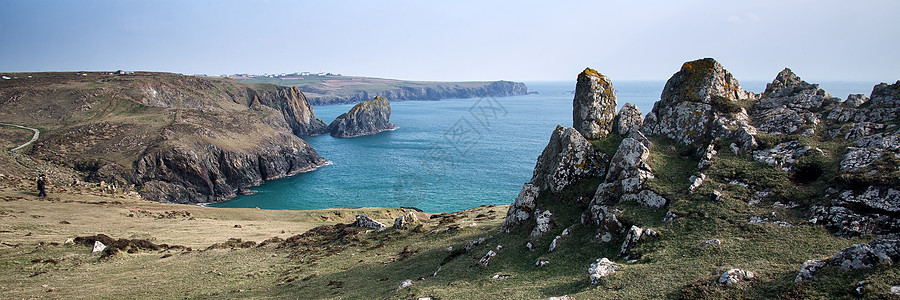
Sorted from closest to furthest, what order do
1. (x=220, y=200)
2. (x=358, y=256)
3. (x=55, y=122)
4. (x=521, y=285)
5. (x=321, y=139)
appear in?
(x=521, y=285), (x=358, y=256), (x=220, y=200), (x=55, y=122), (x=321, y=139)

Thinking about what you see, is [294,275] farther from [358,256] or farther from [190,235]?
[190,235]

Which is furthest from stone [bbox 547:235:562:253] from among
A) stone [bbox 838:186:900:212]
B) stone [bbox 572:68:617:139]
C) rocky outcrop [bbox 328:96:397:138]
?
rocky outcrop [bbox 328:96:397:138]

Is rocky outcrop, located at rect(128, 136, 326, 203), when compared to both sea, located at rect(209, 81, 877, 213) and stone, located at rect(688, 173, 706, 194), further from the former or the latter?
stone, located at rect(688, 173, 706, 194)

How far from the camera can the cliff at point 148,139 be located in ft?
277

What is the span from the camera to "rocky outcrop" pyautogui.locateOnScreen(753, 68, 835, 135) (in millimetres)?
23469

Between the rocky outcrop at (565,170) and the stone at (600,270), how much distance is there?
8.56 m

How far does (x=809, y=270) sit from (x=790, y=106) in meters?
20.6

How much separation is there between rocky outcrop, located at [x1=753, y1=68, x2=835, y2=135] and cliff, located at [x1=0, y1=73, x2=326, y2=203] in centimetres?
9945

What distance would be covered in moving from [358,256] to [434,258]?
7.65 metres

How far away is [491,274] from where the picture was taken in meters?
18.3

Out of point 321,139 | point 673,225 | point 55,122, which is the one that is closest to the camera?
point 673,225

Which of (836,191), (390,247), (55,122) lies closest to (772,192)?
(836,191)

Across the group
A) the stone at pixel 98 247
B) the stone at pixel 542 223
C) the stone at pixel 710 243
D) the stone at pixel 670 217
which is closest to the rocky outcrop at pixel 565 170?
the stone at pixel 542 223

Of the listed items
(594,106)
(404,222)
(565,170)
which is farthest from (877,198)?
(404,222)
